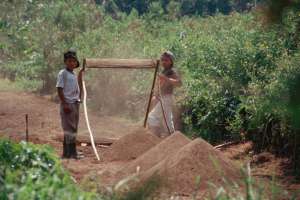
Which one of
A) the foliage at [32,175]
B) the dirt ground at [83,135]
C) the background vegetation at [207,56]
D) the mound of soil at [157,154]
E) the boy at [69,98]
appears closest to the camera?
the foliage at [32,175]

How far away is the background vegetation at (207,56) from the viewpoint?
10.2 m

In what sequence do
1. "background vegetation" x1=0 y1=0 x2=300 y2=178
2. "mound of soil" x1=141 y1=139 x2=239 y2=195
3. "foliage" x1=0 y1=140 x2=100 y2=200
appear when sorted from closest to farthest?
"foliage" x1=0 y1=140 x2=100 y2=200
"mound of soil" x1=141 y1=139 x2=239 y2=195
"background vegetation" x1=0 y1=0 x2=300 y2=178

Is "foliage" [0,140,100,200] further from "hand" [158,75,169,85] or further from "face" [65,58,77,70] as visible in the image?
"hand" [158,75,169,85]

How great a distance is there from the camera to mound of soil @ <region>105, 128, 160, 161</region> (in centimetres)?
1097

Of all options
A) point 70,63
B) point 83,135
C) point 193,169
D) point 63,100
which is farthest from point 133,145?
point 193,169

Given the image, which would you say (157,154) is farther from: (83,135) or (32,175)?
(83,135)

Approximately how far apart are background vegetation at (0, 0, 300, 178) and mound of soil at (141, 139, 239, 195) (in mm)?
837

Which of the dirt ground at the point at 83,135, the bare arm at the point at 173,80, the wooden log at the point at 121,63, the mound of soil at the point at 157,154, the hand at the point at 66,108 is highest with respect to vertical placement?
the wooden log at the point at 121,63

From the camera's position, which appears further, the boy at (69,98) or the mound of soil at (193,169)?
the boy at (69,98)

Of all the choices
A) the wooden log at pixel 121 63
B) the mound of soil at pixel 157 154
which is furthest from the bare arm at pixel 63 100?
the mound of soil at pixel 157 154

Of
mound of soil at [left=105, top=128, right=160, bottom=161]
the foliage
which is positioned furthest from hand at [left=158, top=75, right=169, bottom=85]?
the foliage

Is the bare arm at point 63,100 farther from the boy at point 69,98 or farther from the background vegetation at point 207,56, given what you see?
the background vegetation at point 207,56

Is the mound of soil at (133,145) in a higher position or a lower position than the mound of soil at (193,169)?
lower

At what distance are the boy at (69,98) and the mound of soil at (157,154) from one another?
169 cm
